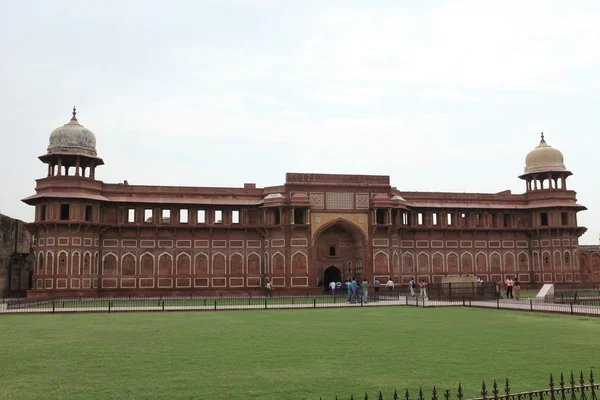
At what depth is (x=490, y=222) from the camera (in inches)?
1727

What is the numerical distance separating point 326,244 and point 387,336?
2717cm

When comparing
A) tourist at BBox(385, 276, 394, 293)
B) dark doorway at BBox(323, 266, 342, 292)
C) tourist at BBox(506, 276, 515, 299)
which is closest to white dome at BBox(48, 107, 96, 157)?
dark doorway at BBox(323, 266, 342, 292)

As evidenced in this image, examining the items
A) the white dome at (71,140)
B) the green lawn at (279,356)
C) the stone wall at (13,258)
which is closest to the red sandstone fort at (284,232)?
the white dome at (71,140)

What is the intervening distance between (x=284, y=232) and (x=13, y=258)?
1862 centimetres

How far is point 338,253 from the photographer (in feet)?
136

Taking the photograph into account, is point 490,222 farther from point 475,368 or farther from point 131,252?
point 475,368

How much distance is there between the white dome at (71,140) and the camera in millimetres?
36000

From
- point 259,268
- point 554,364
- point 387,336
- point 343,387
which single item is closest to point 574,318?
point 387,336

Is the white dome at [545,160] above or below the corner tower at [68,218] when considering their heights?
above

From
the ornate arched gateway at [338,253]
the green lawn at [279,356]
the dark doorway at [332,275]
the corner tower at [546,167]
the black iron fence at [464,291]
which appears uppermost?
the corner tower at [546,167]

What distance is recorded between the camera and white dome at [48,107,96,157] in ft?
118

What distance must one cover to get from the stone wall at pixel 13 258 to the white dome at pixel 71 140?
6.57m

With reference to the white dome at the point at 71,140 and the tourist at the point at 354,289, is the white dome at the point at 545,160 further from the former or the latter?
the white dome at the point at 71,140

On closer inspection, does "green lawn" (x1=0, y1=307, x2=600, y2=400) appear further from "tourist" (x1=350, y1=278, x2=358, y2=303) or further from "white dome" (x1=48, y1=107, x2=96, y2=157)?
"white dome" (x1=48, y1=107, x2=96, y2=157)
